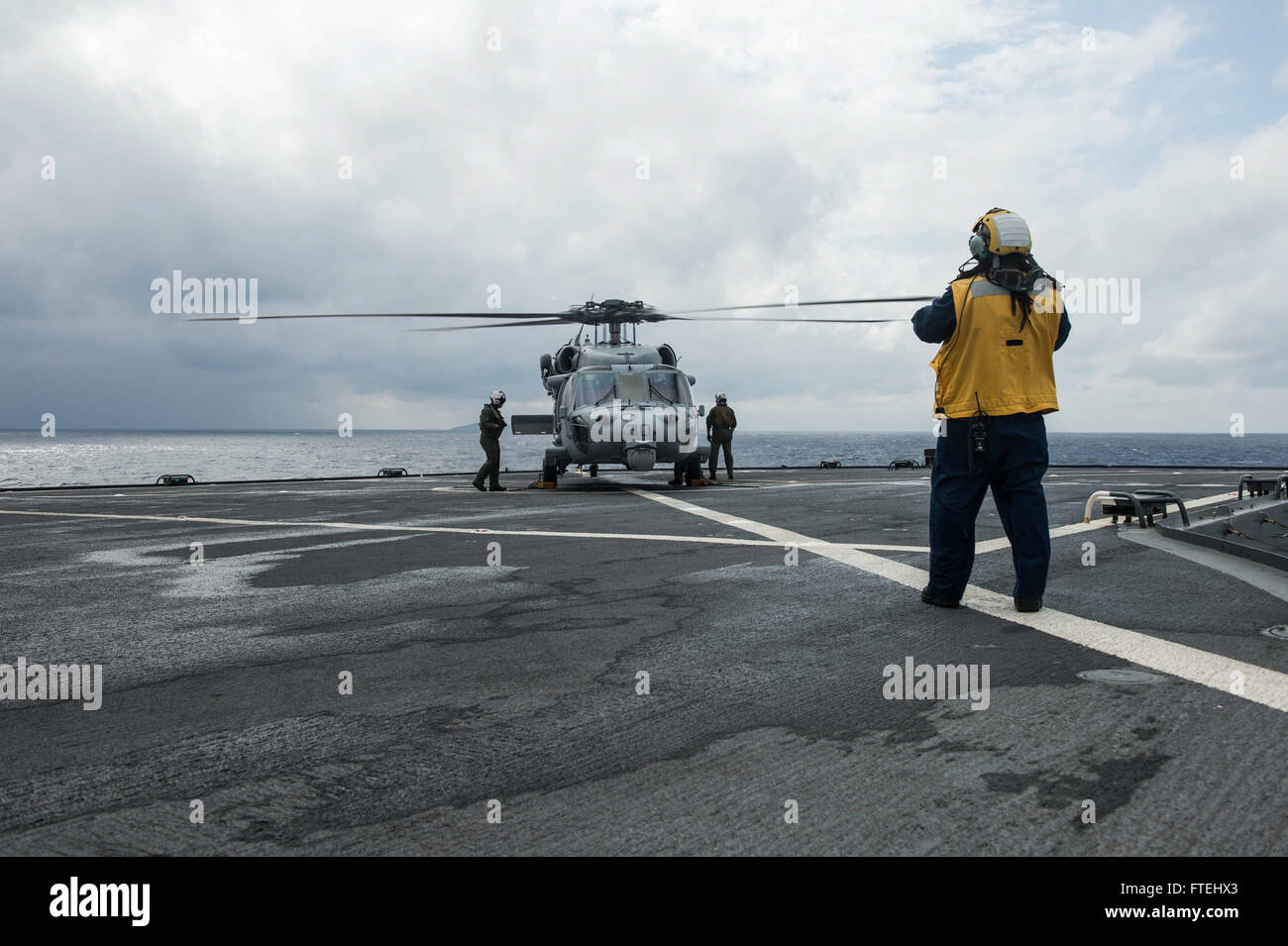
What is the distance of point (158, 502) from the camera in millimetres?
15336

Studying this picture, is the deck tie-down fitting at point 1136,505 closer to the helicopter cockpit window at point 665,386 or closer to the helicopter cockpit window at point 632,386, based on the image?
the helicopter cockpit window at point 665,386

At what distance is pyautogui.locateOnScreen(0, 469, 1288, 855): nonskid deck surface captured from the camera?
7.08ft

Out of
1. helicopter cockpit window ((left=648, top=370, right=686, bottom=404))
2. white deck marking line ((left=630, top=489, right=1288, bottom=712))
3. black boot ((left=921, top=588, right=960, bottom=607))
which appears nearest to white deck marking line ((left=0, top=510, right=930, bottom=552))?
white deck marking line ((left=630, top=489, right=1288, bottom=712))

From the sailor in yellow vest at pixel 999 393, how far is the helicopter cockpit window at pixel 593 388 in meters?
13.2

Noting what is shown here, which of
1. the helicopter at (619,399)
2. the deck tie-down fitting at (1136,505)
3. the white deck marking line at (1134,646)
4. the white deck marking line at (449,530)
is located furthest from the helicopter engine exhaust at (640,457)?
the white deck marking line at (1134,646)

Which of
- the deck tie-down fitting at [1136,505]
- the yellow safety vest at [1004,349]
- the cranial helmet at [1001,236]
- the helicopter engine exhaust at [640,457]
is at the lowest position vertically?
the deck tie-down fitting at [1136,505]

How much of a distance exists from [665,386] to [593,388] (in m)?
1.55

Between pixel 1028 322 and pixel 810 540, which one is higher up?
pixel 1028 322

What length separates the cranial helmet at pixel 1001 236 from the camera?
4.95 metres

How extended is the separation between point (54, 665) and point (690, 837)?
→ 329cm

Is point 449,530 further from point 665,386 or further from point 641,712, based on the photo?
point 665,386

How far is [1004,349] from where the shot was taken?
16.1 ft

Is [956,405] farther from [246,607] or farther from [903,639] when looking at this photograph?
[246,607]
